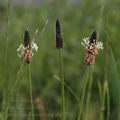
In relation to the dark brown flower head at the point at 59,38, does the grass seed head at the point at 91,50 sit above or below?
below

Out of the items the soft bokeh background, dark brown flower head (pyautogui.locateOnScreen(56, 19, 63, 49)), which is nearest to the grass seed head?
dark brown flower head (pyautogui.locateOnScreen(56, 19, 63, 49))

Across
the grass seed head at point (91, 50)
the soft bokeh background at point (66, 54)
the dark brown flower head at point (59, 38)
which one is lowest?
the grass seed head at point (91, 50)

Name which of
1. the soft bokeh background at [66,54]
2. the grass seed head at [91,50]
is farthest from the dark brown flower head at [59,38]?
the soft bokeh background at [66,54]

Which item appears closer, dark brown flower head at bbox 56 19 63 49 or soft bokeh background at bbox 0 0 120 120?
dark brown flower head at bbox 56 19 63 49

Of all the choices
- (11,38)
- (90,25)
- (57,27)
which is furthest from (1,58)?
(57,27)

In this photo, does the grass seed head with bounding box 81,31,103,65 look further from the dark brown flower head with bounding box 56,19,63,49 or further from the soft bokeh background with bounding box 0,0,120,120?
the soft bokeh background with bounding box 0,0,120,120

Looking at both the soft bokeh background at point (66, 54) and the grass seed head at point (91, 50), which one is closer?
the grass seed head at point (91, 50)

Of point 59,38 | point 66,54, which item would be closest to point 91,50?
point 59,38

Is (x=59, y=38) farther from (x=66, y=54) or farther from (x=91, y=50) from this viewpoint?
(x=66, y=54)

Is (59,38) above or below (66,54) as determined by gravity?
below

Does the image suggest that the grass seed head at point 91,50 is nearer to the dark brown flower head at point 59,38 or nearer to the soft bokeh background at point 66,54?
the dark brown flower head at point 59,38

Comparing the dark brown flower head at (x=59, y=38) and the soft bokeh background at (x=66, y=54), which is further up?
the soft bokeh background at (x=66, y=54)

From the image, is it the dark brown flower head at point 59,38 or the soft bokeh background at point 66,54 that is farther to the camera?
the soft bokeh background at point 66,54
